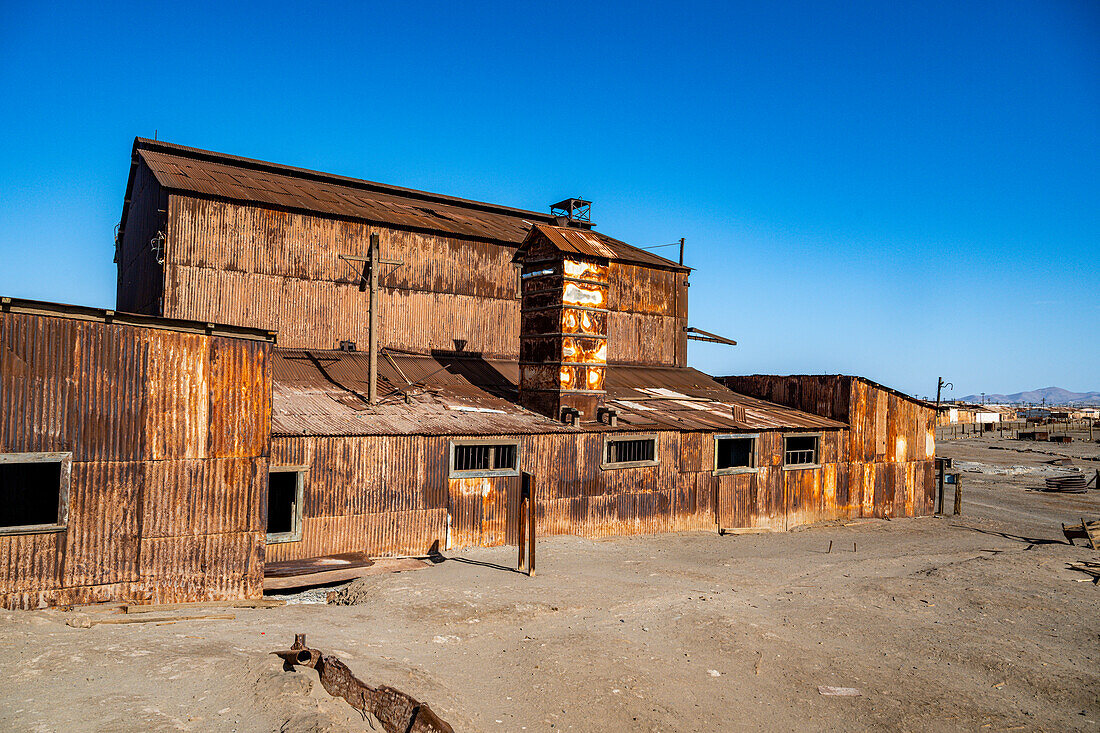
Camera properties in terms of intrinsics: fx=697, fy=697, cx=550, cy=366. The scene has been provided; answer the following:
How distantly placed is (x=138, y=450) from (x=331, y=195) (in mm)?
17761

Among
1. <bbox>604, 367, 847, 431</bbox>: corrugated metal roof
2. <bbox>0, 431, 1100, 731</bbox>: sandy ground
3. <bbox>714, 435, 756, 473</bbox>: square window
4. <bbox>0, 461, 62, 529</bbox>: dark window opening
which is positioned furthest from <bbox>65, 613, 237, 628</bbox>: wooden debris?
<bbox>714, 435, 756, 473</bbox>: square window

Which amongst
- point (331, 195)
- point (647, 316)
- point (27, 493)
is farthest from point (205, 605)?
point (647, 316)

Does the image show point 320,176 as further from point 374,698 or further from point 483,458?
point 374,698

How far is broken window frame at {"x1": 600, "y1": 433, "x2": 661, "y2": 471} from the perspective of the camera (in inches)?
806

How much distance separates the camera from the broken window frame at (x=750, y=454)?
22891mm

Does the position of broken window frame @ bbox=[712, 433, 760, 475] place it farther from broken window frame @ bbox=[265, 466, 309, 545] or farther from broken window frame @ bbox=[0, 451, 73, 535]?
broken window frame @ bbox=[0, 451, 73, 535]

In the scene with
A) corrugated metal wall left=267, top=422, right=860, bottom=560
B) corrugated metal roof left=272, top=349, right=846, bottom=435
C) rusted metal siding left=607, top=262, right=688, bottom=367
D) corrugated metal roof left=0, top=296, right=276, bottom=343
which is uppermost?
rusted metal siding left=607, top=262, right=688, bottom=367

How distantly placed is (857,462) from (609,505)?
1180 centimetres

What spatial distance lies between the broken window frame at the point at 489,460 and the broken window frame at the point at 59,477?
8.22 meters

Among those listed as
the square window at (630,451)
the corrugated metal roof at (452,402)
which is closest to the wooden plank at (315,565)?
the corrugated metal roof at (452,402)

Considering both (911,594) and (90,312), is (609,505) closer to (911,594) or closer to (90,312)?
(911,594)

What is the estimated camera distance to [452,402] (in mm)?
21047

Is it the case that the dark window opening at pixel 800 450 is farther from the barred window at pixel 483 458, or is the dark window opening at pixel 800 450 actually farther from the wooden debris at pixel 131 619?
the wooden debris at pixel 131 619

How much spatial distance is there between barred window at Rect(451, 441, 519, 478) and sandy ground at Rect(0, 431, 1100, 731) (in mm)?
2093
